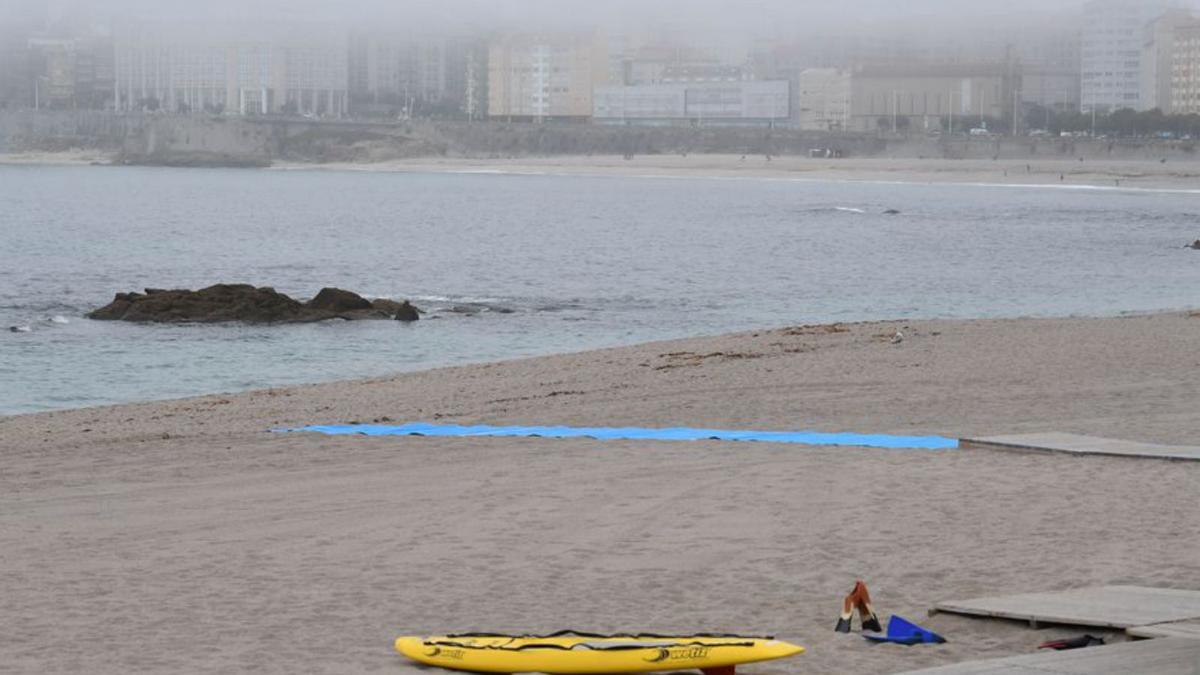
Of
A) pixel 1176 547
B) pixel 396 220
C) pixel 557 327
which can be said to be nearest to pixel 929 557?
pixel 1176 547

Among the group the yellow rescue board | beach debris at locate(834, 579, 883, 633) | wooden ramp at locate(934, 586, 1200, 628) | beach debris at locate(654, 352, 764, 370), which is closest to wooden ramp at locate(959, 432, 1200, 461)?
wooden ramp at locate(934, 586, 1200, 628)

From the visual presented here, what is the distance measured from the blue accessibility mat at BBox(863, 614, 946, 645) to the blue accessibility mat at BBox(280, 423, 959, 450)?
6.37 m

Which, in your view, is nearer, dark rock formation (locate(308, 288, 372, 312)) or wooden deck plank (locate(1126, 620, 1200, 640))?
wooden deck plank (locate(1126, 620, 1200, 640))

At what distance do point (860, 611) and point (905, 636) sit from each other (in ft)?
0.89

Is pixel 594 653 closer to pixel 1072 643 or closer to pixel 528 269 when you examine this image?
pixel 1072 643

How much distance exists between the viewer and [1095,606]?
8812mm

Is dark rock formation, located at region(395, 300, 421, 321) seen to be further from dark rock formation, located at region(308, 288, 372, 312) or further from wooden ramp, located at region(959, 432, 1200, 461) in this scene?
wooden ramp, located at region(959, 432, 1200, 461)

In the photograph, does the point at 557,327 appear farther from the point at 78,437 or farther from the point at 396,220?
the point at 396,220

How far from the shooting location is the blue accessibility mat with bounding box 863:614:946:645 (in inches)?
336

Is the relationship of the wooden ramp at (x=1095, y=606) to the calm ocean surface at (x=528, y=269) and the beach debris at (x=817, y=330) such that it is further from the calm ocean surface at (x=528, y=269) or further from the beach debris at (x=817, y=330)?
the beach debris at (x=817, y=330)

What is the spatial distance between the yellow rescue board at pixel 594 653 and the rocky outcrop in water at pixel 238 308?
2609cm

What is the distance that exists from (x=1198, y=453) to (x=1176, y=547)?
3.58 metres

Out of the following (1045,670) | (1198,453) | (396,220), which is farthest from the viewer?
(396,220)

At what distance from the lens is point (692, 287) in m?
46.2
